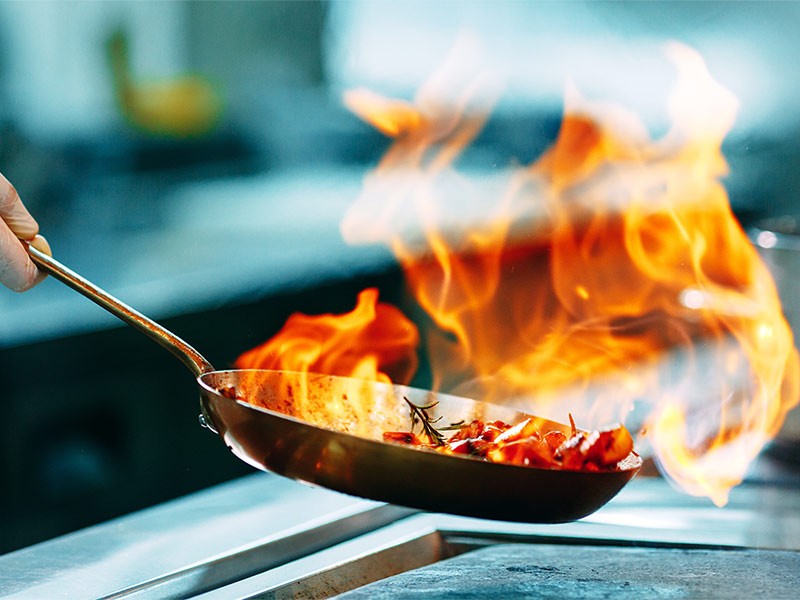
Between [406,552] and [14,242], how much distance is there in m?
0.43

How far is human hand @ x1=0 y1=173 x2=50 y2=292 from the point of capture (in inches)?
31.4

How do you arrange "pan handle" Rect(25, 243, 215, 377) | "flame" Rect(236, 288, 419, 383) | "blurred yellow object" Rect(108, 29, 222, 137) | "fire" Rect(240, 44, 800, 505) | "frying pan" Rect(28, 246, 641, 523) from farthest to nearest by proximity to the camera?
1. "blurred yellow object" Rect(108, 29, 222, 137)
2. "fire" Rect(240, 44, 800, 505)
3. "flame" Rect(236, 288, 419, 383)
4. "pan handle" Rect(25, 243, 215, 377)
5. "frying pan" Rect(28, 246, 641, 523)

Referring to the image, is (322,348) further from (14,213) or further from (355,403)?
(14,213)

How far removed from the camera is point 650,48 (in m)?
3.25

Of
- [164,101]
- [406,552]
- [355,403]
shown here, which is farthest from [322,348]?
[164,101]

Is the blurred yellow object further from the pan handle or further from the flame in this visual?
the pan handle

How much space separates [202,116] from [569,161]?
1097 mm

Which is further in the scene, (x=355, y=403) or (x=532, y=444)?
(x=355, y=403)

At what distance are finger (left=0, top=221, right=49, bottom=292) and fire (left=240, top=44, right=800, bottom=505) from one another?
230mm

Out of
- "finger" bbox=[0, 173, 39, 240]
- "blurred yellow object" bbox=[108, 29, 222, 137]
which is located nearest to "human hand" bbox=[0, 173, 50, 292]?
"finger" bbox=[0, 173, 39, 240]

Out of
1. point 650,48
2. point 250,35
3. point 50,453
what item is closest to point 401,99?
point 250,35

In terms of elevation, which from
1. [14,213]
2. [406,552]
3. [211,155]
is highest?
[211,155]

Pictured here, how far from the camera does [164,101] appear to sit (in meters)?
2.45

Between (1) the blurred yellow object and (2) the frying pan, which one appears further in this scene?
(1) the blurred yellow object
